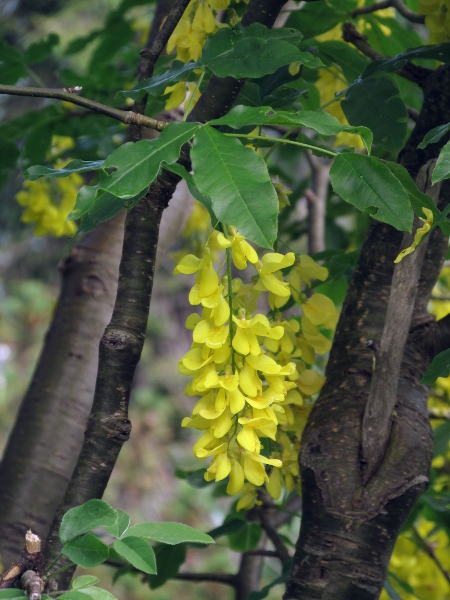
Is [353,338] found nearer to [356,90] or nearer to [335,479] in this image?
→ [335,479]

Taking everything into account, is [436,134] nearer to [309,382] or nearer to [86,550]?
[309,382]

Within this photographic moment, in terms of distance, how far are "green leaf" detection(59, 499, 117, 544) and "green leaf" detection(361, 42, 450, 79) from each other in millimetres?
551

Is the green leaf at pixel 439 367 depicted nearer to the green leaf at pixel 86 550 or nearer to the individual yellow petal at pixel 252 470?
the individual yellow petal at pixel 252 470

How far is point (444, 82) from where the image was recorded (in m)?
0.81

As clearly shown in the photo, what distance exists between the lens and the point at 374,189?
530 mm

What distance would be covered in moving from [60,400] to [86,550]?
69 cm

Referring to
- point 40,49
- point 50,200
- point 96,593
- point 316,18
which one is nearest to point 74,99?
point 96,593

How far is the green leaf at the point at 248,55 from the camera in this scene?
23.1 inches

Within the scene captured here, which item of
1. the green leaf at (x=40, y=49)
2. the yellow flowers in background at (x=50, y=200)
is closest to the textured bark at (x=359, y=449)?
the green leaf at (x=40, y=49)

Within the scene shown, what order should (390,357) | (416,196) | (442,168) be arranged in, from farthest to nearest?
(390,357)
(416,196)
(442,168)

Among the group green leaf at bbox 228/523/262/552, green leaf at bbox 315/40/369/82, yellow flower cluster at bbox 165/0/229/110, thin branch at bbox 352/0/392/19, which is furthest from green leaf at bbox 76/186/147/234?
green leaf at bbox 228/523/262/552

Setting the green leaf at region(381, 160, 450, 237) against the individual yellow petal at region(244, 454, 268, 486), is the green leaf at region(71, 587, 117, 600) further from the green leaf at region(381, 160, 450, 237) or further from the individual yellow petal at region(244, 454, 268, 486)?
the green leaf at region(381, 160, 450, 237)

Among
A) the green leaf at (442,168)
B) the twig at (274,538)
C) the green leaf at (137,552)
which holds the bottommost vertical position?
the twig at (274,538)

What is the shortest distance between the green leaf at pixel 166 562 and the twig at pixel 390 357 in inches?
20.5
